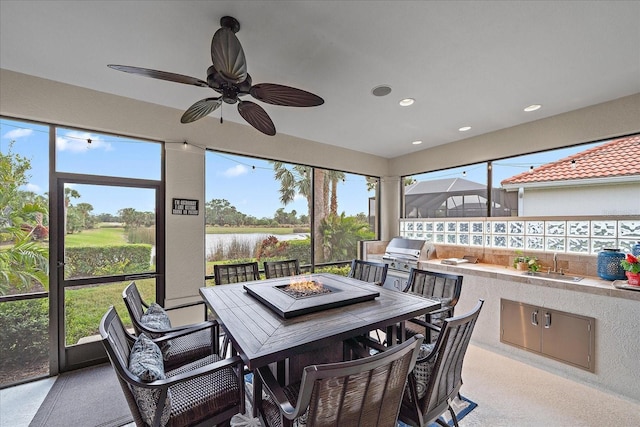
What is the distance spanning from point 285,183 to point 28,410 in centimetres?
343

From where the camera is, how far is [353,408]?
1.14 meters

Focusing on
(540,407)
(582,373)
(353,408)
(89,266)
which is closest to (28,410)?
(89,266)

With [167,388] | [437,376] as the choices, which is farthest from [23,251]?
[437,376]

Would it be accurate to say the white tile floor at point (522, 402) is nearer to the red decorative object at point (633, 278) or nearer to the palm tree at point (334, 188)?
the red decorative object at point (633, 278)

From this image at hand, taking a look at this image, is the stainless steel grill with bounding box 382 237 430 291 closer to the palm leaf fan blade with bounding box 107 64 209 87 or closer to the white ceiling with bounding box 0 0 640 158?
the white ceiling with bounding box 0 0 640 158

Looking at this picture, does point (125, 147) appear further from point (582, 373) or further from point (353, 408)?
point (582, 373)

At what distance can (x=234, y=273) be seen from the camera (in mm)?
3234

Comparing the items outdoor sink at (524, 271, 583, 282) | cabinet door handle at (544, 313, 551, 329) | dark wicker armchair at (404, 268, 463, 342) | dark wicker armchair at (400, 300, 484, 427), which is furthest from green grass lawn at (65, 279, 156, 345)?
outdoor sink at (524, 271, 583, 282)

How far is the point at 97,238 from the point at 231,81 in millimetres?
2453

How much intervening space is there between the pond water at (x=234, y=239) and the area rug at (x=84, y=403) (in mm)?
1599

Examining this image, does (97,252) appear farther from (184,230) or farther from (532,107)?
(532,107)

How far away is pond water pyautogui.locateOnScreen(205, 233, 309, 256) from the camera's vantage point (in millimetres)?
3580

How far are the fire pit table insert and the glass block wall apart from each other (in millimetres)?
2556

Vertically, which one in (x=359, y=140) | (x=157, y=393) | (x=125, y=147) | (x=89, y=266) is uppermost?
(x=359, y=140)
